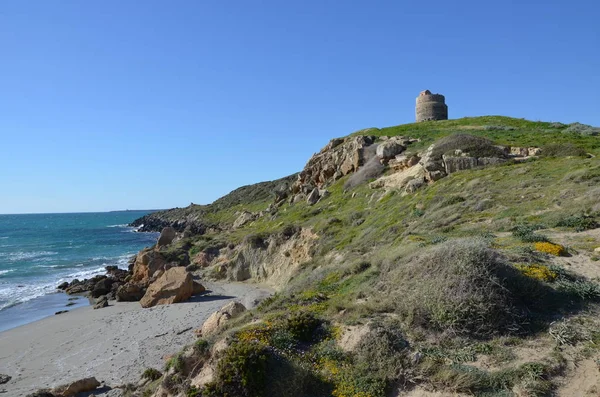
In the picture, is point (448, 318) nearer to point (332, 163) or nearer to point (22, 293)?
point (22, 293)

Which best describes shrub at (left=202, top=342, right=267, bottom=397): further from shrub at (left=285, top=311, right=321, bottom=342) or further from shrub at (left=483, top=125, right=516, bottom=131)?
shrub at (left=483, top=125, right=516, bottom=131)

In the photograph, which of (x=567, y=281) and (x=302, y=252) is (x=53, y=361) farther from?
(x=567, y=281)

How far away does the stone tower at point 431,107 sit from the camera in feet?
175

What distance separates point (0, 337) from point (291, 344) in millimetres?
17875

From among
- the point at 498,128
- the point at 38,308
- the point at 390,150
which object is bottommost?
the point at 38,308

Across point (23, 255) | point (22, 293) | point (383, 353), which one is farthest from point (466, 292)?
point (23, 255)

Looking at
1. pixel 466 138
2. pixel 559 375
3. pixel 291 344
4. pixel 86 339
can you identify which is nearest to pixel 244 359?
pixel 291 344

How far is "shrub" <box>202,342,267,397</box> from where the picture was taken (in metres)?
6.36

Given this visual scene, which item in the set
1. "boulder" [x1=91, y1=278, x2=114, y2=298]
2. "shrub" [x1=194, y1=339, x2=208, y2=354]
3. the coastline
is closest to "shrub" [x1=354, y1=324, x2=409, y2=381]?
"shrub" [x1=194, y1=339, x2=208, y2=354]

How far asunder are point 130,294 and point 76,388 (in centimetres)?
1530

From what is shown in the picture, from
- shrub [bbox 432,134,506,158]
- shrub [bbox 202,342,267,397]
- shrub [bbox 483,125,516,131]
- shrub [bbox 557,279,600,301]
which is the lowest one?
shrub [bbox 202,342,267,397]

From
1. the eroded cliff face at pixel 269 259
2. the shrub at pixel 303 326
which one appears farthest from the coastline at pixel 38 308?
the shrub at pixel 303 326

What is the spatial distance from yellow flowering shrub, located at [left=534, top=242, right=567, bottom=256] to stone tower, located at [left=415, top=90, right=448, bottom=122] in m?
45.7

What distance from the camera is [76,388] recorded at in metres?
11.2
